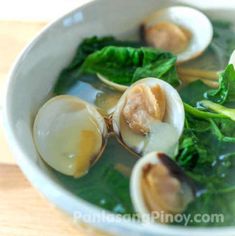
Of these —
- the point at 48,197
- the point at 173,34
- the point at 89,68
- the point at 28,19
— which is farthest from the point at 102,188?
the point at 28,19

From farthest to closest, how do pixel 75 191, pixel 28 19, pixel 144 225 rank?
pixel 28 19 → pixel 75 191 → pixel 144 225

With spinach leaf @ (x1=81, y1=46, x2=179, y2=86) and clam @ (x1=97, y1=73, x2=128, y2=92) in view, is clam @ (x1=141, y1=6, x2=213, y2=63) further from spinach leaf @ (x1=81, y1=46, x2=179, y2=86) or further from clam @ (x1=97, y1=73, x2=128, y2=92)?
clam @ (x1=97, y1=73, x2=128, y2=92)

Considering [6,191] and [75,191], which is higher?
[75,191]

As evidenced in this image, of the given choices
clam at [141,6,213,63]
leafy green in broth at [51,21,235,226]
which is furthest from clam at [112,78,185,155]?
clam at [141,6,213,63]

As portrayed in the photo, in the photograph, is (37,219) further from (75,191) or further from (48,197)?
(48,197)

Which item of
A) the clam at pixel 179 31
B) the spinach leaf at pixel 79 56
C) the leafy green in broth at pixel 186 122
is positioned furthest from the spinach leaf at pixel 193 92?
the spinach leaf at pixel 79 56

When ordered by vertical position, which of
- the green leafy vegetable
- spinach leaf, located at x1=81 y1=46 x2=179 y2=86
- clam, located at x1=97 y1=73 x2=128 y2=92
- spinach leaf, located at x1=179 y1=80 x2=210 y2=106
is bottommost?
spinach leaf, located at x1=179 y1=80 x2=210 y2=106

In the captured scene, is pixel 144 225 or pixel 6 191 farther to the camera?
pixel 6 191
